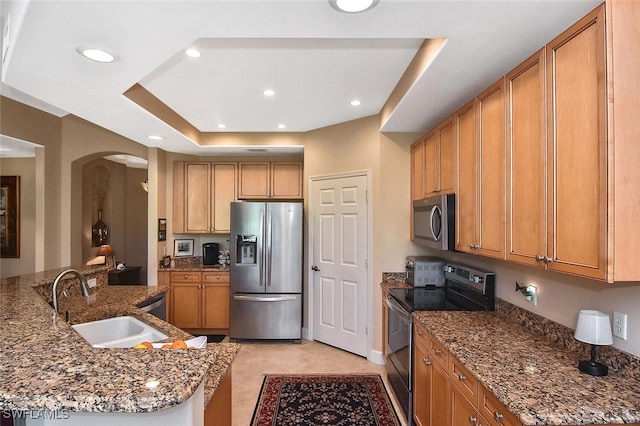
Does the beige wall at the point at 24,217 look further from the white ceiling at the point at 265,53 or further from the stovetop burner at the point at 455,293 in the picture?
the stovetop burner at the point at 455,293

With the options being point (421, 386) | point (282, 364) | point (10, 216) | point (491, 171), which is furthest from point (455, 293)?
point (10, 216)

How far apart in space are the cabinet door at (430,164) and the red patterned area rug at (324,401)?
1827 mm

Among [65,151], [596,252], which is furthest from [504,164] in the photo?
[65,151]

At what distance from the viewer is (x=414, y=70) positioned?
2287 mm

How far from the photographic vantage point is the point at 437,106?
268 cm

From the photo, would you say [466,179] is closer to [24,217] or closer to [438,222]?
[438,222]

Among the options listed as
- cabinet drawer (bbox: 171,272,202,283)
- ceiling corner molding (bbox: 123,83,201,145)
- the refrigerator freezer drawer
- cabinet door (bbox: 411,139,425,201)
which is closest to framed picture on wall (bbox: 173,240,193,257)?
cabinet drawer (bbox: 171,272,202,283)

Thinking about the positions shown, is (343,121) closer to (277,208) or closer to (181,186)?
(277,208)

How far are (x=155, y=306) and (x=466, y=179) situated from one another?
2599mm

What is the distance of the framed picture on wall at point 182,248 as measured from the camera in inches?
197

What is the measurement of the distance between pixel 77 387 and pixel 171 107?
10.4 feet

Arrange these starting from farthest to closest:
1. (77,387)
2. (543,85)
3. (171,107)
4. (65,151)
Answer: (65,151) < (171,107) < (543,85) < (77,387)

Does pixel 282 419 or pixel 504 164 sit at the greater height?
pixel 504 164

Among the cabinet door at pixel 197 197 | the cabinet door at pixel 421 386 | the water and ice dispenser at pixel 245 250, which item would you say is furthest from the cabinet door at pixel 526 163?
the cabinet door at pixel 197 197
